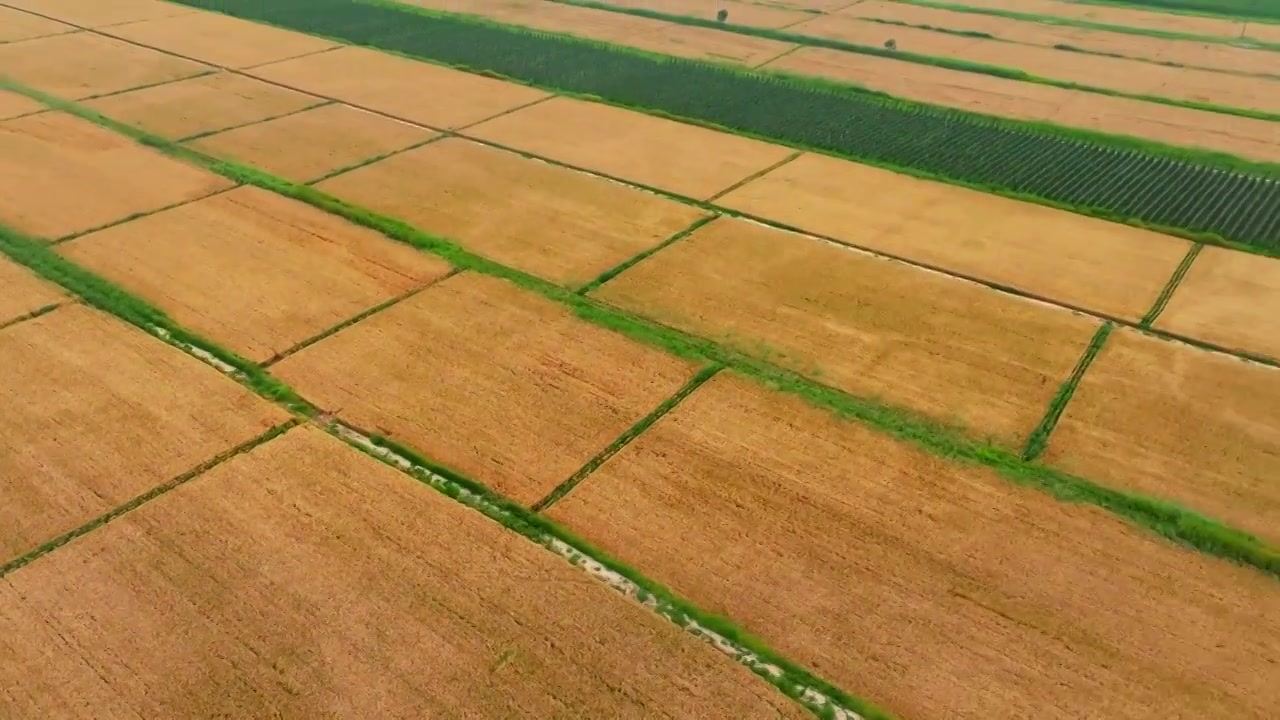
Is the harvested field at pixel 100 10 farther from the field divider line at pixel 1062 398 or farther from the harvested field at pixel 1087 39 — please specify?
the field divider line at pixel 1062 398

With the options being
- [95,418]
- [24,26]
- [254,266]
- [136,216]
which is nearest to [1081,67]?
[254,266]

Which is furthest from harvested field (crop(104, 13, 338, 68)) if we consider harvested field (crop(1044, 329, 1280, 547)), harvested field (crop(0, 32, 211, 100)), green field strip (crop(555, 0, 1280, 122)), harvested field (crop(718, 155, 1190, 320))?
harvested field (crop(1044, 329, 1280, 547))

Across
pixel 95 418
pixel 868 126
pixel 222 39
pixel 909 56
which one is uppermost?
pixel 909 56

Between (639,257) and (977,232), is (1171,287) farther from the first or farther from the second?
(639,257)

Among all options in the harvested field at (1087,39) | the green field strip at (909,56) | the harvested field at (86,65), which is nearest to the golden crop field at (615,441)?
the harvested field at (86,65)

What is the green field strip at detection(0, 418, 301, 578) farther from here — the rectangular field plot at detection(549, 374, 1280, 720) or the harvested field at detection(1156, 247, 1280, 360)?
the harvested field at detection(1156, 247, 1280, 360)

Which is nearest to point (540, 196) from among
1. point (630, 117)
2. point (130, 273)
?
point (630, 117)

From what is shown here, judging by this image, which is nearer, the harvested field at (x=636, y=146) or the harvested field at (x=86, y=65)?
the harvested field at (x=636, y=146)
